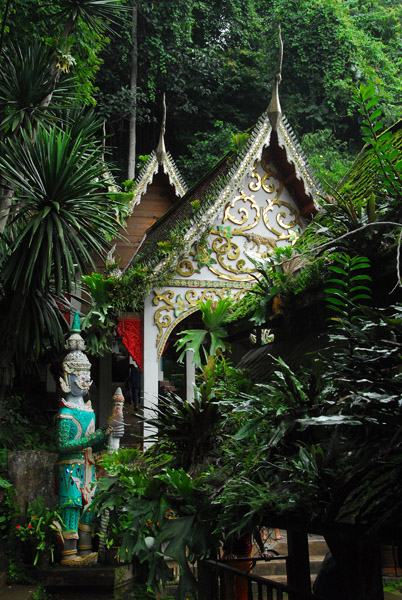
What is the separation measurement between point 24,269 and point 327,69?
1862cm

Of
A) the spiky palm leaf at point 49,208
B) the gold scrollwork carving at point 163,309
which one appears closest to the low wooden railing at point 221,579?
the spiky palm leaf at point 49,208

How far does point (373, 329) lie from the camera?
2.77m

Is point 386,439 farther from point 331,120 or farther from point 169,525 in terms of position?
point 331,120

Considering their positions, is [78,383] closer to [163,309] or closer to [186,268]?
[163,309]

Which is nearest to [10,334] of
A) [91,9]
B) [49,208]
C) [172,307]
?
[49,208]

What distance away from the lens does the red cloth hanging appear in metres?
10.4

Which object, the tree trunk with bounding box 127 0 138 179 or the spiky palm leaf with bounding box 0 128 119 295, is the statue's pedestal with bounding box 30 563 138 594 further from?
the tree trunk with bounding box 127 0 138 179

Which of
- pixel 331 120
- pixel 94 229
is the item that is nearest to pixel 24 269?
pixel 94 229

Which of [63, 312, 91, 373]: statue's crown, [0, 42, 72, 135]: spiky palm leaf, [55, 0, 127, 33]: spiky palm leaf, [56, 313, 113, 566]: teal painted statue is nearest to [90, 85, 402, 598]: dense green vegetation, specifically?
[56, 313, 113, 566]: teal painted statue

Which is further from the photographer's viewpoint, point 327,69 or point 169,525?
point 327,69

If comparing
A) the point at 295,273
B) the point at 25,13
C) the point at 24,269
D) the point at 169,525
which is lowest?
the point at 169,525

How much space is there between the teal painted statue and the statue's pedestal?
A: 197mm

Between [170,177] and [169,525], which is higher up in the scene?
[170,177]

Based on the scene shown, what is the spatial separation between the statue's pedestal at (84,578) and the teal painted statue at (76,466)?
7.7 inches
